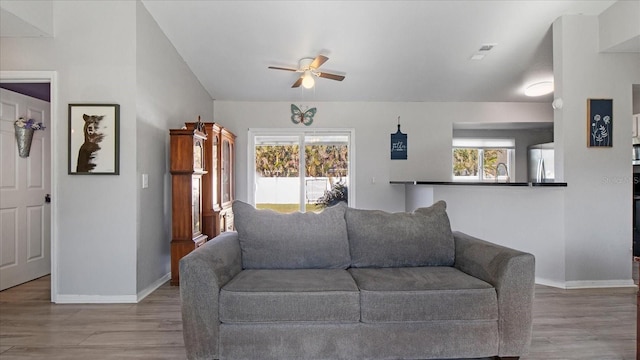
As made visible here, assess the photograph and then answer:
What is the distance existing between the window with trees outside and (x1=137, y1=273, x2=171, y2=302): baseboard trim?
93.8 inches

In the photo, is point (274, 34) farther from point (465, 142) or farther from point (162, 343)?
point (465, 142)

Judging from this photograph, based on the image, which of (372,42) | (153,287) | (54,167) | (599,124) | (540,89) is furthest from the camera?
(540,89)

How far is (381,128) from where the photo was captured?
628 cm

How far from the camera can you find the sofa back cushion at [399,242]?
2.67 m

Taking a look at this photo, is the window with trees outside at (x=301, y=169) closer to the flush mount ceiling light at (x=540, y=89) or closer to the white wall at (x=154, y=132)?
the white wall at (x=154, y=132)

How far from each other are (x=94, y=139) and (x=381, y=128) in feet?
13.9

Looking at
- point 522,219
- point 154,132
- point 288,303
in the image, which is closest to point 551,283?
point 522,219

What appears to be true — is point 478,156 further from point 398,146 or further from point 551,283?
point 551,283

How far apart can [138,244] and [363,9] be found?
3168 millimetres

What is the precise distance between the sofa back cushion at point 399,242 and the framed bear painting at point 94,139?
2.26m

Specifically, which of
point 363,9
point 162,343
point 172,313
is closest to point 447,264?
point 162,343

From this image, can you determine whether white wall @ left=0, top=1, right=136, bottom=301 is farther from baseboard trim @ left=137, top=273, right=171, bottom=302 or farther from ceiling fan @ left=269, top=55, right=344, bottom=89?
ceiling fan @ left=269, top=55, right=344, bottom=89

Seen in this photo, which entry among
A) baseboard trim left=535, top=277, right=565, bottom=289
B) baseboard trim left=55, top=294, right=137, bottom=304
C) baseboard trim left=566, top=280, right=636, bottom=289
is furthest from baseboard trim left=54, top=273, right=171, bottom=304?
baseboard trim left=566, top=280, right=636, bottom=289

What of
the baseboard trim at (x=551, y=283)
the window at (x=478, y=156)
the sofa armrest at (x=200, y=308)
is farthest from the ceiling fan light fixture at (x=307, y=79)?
the window at (x=478, y=156)
